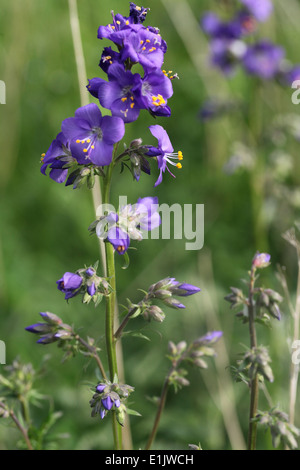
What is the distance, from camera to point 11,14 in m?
4.62

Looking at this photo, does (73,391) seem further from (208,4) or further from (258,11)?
(208,4)

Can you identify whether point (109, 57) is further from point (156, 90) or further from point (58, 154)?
point (58, 154)

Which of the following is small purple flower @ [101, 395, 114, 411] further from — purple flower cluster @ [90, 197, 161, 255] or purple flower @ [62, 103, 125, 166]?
purple flower @ [62, 103, 125, 166]

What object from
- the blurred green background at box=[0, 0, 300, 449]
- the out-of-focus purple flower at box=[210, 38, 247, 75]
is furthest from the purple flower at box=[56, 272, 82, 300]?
the out-of-focus purple flower at box=[210, 38, 247, 75]

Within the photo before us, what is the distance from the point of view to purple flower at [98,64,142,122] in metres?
1.74

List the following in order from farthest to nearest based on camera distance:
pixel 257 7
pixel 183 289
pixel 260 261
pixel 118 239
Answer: pixel 257 7 → pixel 260 261 → pixel 183 289 → pixel 118 239

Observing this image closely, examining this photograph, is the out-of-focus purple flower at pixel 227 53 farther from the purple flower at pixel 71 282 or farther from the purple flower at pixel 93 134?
the purple flower at pixel 71 282

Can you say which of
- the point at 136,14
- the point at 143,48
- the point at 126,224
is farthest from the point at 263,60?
the point at 126,224

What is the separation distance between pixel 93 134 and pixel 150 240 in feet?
8.29

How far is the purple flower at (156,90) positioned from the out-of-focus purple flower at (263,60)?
95.0 inches

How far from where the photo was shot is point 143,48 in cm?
180

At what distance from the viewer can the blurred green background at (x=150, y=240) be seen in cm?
321

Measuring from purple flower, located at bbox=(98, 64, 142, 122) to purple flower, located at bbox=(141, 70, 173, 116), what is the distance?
0.05m

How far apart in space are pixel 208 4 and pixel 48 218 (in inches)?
119
